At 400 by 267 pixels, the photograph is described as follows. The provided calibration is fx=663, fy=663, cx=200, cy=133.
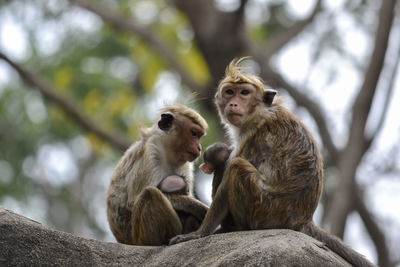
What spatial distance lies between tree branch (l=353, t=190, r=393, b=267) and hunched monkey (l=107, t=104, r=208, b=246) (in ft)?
30.0

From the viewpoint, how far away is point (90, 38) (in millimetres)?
30078

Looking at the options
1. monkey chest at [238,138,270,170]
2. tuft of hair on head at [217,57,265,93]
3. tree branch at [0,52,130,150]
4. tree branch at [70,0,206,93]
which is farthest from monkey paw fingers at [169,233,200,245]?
tree branch at [70,0,206,93]

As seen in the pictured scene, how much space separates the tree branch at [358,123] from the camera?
1456 cm

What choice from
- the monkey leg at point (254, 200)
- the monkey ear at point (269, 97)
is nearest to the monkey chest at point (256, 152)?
the monkey leg at point (254, 200)

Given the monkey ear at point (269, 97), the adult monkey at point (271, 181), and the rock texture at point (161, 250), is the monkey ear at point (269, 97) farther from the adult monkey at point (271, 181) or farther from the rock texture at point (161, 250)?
the rock texture at point (161, 250)

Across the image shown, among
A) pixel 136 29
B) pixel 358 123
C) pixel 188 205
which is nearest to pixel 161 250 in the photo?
pixel 188 205

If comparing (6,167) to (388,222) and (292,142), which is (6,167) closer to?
(388,222)

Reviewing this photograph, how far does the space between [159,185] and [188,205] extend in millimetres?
499

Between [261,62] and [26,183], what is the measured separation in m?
14.6

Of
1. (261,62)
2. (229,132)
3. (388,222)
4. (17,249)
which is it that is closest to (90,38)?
(261,62)

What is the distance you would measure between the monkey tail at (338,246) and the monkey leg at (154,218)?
1.62 m

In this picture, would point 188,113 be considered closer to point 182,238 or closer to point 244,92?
point 244,92

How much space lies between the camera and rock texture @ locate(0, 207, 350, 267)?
6477mm

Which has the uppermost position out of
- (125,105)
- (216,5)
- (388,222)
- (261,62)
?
(216,5)
